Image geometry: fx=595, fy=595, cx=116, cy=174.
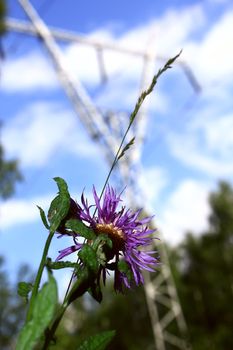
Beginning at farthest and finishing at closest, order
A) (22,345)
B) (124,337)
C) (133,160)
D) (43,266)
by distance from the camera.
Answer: (124,337) → (133,160) → (43,266) → (22,345)

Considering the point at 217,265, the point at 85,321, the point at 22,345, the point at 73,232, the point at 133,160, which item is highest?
the point at 85,321

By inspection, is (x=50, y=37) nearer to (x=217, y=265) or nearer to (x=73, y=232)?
(x=73, y=232)

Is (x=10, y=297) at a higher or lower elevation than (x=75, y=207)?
higher

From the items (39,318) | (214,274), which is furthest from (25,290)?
(214,274)

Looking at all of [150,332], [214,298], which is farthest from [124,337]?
[214,298]

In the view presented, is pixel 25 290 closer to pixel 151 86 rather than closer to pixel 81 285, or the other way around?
pixel 81 285

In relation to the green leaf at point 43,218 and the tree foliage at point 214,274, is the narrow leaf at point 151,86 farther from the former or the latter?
the tree foliage at point 214,274
